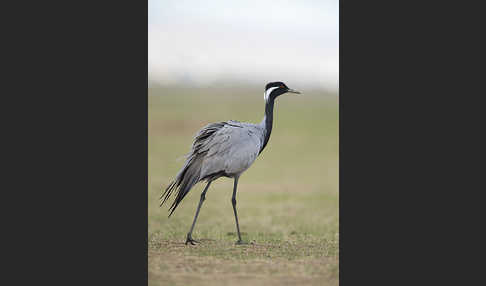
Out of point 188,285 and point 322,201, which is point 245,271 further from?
point 322,201

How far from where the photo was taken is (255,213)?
2017 centimetres

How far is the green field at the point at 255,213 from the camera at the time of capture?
10.0 m

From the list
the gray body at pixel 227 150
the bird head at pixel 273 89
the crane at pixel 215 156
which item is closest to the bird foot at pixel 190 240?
the crane at pixel 215 156

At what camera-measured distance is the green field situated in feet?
32.8

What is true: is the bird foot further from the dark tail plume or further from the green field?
the dark tail plume

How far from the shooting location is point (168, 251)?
11023mm

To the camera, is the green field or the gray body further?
the gray body

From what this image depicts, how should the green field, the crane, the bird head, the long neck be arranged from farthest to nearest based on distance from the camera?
1. the bird head
2. the long neck
3. the crane
4. the green field

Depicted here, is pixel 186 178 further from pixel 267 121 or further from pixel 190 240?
pixel 267 121

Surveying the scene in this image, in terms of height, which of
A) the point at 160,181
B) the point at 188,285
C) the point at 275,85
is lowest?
the point at 188,285

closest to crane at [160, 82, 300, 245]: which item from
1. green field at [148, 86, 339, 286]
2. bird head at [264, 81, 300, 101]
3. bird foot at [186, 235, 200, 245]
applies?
bird foot at [186, 235, 200, 245]

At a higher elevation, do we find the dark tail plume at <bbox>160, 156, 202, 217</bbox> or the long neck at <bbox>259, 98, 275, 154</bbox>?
the long neck at <bbox>259, 98, 275, 154</bbox>

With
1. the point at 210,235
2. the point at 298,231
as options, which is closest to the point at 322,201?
the point at 298,231

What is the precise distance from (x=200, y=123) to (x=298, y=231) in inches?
1196
